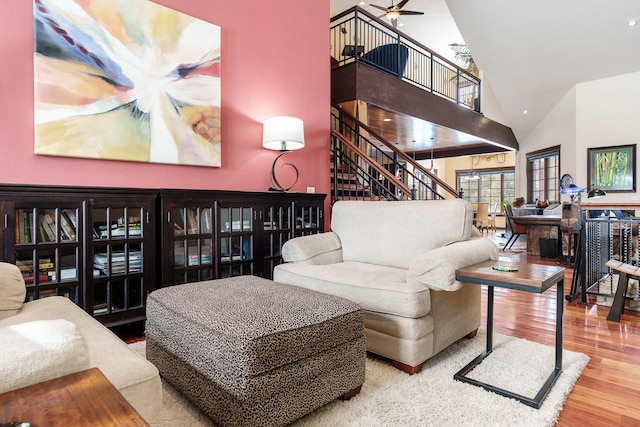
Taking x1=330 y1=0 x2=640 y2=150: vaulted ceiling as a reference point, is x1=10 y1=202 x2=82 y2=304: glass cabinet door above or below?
below

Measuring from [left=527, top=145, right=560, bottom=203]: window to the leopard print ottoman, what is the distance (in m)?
8.49

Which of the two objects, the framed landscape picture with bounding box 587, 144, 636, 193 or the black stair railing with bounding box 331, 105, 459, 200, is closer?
the black stair railing with bounding box 331, 105, 459, 200

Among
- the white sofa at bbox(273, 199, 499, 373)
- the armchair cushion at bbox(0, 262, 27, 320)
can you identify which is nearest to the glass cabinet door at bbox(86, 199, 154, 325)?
the armchair cushion at bbox(0, 262, 27, 320)

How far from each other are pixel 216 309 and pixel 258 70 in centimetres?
259

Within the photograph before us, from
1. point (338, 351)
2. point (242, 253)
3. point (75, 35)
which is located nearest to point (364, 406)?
point (338, 351)

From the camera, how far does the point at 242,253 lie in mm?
2877

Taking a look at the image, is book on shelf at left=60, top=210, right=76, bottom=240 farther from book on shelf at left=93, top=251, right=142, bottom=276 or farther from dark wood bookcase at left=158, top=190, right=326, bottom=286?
dark wood bookcase at left=158, top=190, right=326, bottom=286

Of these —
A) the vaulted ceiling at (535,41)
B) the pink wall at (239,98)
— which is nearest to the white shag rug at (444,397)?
the pink wall at (239,98)

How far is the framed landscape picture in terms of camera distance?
6.87 metres

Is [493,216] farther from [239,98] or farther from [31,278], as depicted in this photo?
[31,278]

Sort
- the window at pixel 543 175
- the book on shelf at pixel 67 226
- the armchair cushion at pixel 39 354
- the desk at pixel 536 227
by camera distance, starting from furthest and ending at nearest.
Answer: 1. the window at pixel 543 175
2. the desk at pixel 536 227
3. the book on shelf at pixel 67 226
4. the armchair cushion at pixel 39 354

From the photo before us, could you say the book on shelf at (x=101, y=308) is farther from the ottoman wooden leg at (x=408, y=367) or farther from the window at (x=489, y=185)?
the window at (x=489, y=185)

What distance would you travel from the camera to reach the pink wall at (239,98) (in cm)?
222

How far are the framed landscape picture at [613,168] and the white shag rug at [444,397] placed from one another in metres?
6.46
